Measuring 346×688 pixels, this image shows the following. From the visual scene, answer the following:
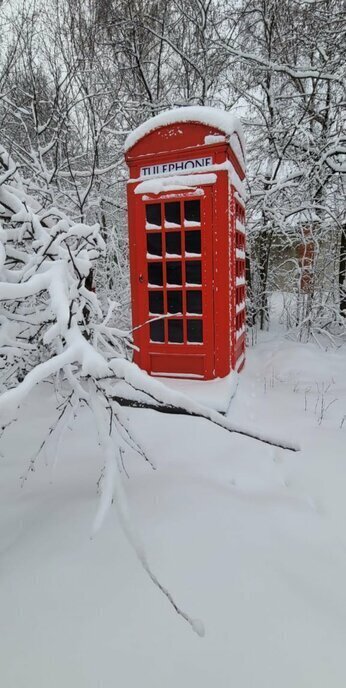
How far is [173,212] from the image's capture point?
3463 mm

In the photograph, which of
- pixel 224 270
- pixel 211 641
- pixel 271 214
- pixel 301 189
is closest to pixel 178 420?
pixel 224 270

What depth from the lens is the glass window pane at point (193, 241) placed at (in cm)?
343

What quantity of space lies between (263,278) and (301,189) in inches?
64.9

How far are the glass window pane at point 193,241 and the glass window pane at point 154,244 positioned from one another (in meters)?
0.25

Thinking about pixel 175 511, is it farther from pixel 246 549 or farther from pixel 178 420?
pixel 178 420

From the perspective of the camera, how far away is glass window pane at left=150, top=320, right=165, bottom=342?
3695 millimetres

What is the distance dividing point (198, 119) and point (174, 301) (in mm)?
1455

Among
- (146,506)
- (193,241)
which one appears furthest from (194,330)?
(146,506)

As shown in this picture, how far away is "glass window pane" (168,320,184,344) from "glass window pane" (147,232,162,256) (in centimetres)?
61

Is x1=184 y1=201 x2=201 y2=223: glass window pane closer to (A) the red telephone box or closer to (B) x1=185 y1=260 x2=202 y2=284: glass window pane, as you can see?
(A) the red telephone box

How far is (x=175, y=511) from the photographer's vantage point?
1891 mm

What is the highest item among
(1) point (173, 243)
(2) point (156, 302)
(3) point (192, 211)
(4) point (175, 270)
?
(3) point (192, 211)

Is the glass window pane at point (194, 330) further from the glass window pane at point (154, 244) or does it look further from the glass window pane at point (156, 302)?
the glass window pane at point (154, 244)

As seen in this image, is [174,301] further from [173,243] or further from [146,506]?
[146,506]
